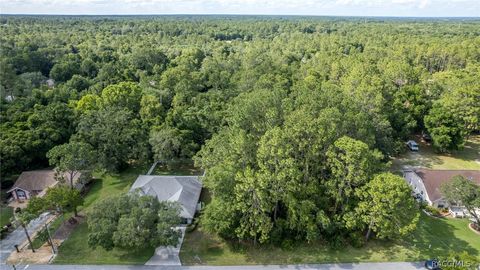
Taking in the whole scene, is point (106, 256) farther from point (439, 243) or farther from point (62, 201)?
point (439, 243)

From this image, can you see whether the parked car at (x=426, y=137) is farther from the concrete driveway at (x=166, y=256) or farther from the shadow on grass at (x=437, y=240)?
the concrete driveway at (x=166, y=256)

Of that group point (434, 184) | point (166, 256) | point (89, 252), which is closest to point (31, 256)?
point (89, 252)

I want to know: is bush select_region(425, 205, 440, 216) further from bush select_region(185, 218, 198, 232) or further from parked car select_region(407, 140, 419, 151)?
bush select_region(185, 218, 198, 232)

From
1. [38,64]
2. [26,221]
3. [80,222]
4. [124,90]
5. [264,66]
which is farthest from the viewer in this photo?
[38,64]

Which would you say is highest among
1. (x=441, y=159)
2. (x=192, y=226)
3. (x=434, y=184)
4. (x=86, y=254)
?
(x=434, y=184)

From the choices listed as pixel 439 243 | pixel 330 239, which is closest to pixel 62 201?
pixel 330 239

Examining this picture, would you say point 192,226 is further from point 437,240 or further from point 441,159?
point 441,159
